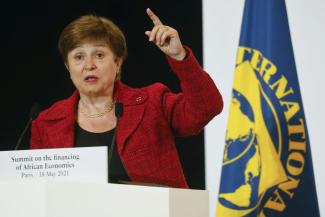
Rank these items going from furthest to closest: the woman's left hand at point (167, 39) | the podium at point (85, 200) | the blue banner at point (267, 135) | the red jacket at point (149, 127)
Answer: the red jacket at point (149, 127) → the blue banner at point (267, 135) → the woman's left hand at point (167, 39) → the podium at point (85, 200)

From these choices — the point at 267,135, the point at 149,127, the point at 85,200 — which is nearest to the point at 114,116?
the point at 149,127

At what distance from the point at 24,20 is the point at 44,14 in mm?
152

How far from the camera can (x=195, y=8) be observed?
132 inches

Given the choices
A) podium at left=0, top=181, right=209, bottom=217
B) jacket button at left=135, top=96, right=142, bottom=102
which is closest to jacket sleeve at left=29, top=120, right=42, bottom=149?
jacket button at left=135, top=96, right=142, bottom=102

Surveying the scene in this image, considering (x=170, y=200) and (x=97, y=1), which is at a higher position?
(x=97, y=1)

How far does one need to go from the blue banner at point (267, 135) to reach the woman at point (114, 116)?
0.76 ft

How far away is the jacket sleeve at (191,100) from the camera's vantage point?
2842 millimetres

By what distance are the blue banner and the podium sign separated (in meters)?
1.11

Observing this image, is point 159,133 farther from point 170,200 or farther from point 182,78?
point 170,200

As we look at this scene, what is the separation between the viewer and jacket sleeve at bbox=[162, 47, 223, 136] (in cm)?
284

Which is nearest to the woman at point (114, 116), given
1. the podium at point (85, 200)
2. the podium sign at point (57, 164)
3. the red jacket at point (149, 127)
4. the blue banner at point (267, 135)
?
the red jacket at point (149, 127)

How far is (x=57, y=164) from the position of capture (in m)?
1.94

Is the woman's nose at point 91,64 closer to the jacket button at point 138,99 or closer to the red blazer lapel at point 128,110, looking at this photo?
the red blazer lapel at point 128,110

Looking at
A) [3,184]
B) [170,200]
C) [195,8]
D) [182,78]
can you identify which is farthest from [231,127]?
[3,184]
